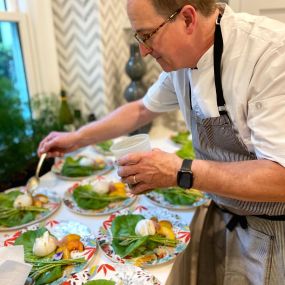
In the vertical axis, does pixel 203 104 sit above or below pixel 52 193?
above

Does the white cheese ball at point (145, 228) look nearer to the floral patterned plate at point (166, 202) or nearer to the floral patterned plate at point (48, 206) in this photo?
the floral patterned plate at point (166, 202)

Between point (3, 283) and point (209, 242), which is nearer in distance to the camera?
point (3, 283)

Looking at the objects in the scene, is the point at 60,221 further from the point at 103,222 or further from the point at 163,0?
the point at 163,0

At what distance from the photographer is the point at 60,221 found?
0.90 m

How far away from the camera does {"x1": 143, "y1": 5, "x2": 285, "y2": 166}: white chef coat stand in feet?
1.99

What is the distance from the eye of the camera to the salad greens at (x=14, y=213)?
35.7 inches

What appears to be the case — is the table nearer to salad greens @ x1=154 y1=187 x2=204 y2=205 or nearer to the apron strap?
salad greens @ x1=154 y1=187 x2=204 y2=205

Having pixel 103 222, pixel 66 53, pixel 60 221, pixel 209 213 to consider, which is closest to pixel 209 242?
pixel 209 213

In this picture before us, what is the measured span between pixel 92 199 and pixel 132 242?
10.8 inches

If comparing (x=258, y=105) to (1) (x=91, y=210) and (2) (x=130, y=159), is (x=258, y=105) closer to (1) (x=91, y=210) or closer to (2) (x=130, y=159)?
(2) (x=130, y=159)

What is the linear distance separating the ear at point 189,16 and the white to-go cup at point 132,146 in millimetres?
268

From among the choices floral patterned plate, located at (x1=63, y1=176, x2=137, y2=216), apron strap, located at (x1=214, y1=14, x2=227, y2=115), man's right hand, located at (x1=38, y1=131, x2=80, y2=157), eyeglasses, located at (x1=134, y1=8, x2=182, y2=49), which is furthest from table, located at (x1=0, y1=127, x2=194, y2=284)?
eyeglasses, located at (x1=134, y1=8, x2=182, y2=49)

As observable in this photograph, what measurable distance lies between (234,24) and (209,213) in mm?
609

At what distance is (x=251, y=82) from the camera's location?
0.65m
